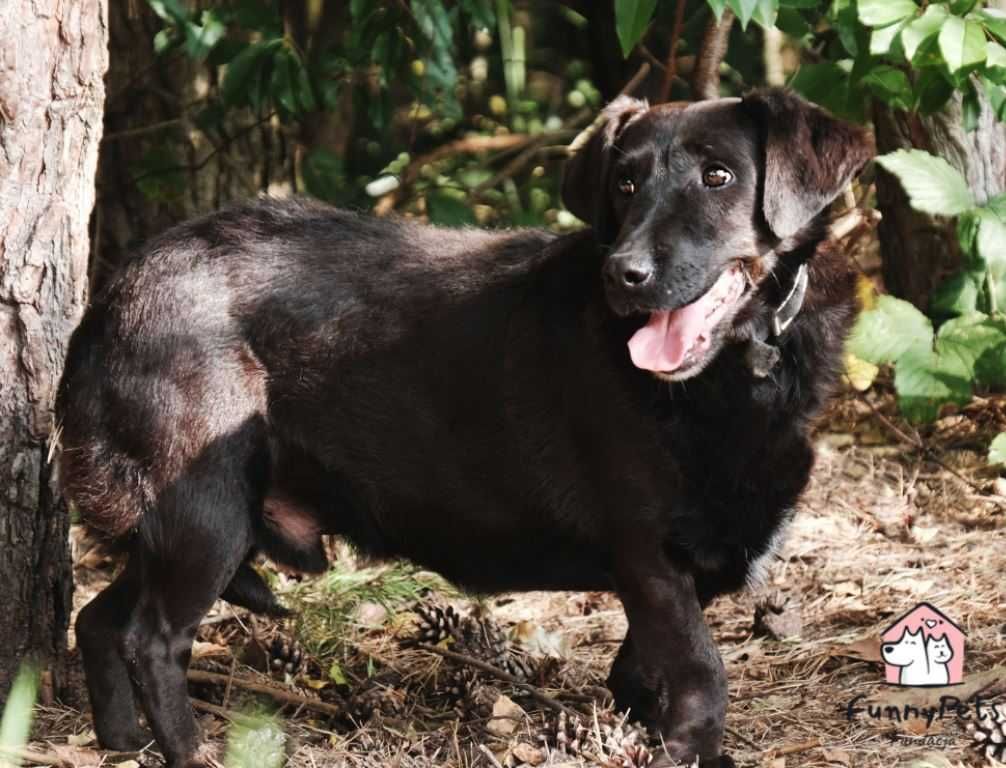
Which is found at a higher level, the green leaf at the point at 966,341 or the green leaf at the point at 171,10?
the green leaf at the point at 171,10

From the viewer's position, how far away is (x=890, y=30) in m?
4.20

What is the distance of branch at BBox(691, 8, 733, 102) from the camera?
17.4ft

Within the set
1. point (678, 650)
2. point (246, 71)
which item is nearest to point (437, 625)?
point (678, 650)

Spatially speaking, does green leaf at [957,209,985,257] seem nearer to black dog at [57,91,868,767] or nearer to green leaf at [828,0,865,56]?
green leaf at [828,0,865,56]

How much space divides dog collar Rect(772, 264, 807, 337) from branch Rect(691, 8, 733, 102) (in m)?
1.88

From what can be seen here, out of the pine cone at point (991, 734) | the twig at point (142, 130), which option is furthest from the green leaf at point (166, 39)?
the pine cone at point (991, 734)

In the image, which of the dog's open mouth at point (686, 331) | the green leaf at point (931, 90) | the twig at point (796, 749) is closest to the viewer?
the dog's open mouth at point (686, 331)

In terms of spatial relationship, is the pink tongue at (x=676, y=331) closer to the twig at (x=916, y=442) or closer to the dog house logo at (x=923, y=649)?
the dog house logo at (x=923, y=649)

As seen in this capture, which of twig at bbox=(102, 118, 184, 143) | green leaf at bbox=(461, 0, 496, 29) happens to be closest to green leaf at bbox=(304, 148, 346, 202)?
twig at bbox=(102, 118, 184, 143)

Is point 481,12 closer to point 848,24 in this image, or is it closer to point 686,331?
point 848,24

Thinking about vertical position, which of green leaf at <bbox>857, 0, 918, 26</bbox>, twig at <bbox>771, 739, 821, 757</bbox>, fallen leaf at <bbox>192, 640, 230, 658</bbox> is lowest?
fallen leaf at <bbox>192, 640, 230, 658</bbox>

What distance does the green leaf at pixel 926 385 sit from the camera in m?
4.70

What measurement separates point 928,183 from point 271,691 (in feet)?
8.55

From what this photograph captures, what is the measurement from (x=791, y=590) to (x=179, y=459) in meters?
2.16
